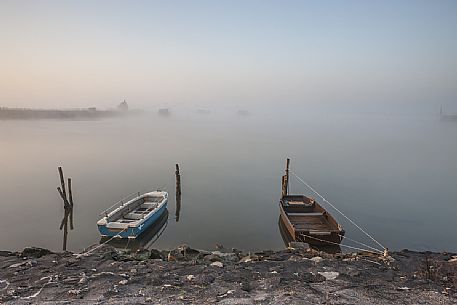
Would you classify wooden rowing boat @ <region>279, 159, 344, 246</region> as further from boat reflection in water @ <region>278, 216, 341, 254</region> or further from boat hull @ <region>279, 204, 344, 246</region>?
boat reflection in water @ <region>278, 216, 341, 254</region>

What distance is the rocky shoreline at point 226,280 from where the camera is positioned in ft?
24.8

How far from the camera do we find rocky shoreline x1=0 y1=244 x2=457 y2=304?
24.8 ft

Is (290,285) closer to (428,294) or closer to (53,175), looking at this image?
(428,294)

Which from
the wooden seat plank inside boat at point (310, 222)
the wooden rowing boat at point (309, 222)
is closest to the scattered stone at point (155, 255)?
the wooden rowing boat at point (309, 222)

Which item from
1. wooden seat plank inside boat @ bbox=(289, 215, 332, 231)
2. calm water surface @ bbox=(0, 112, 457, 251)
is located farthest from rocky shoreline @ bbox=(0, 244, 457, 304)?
calm water surface @ bbox=(0, 112, 457, 251)

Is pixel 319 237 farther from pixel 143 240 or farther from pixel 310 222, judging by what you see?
pixel 143 240

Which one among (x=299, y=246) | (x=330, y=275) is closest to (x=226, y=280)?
(x=330, y=275)

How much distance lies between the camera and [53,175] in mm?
31812

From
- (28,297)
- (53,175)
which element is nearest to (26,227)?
(28,297)

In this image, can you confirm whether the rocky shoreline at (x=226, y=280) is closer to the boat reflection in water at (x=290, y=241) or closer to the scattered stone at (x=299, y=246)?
the scattered stone at (x=299, y=246)

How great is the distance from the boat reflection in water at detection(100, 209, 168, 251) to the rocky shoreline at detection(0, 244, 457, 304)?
4.38 meters

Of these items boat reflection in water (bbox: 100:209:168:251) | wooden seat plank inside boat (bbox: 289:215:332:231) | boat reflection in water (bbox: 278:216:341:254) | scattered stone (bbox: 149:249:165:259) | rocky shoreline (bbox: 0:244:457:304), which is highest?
rocky shoreline (bbox: 0:244:457:304)

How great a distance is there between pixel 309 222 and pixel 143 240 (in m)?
9.13

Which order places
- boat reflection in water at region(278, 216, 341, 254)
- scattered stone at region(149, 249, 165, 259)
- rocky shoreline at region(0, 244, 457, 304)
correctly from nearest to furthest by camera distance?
rocky shoreline at region(0, 244, 457, 304) → scattered stone at region(149, 249, 165, 259) → boat reflection in water at region(278, 216, 341, 254)
